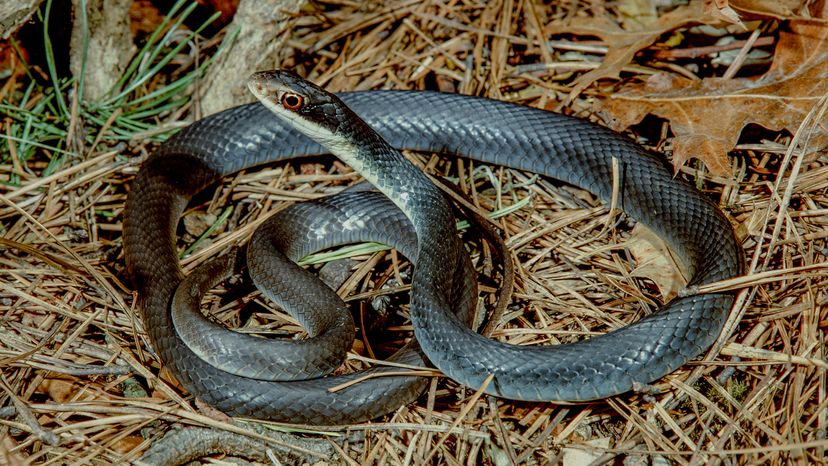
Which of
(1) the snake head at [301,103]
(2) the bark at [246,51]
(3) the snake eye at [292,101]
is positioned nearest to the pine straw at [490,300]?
(2) the bark at [246,51]

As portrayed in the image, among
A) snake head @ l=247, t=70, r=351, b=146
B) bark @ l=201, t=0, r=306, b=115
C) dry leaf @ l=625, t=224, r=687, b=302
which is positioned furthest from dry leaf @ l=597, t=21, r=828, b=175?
bark @ l=201, t=0, r=306, b=115

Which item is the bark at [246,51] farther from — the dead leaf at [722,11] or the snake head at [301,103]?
the dead leaf at [722,11]

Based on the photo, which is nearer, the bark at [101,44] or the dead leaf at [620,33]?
the dead leaf at [620,33]

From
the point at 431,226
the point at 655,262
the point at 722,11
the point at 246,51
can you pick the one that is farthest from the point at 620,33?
the point at 246,51

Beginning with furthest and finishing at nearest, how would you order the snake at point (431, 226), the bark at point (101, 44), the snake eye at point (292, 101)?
the bark at point (101, 44) → the snake eye at point (292, 101) → the snake at point (431, 226)

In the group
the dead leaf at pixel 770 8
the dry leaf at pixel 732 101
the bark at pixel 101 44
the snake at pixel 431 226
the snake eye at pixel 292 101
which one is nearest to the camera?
the snake at pixel 431 226

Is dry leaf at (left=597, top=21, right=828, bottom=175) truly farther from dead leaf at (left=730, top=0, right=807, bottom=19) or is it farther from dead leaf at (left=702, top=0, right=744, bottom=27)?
Result: dead leaf at (left=702, top=0, right=744, bottom=27)

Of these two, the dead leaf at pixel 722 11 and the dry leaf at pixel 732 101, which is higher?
the dead leaf at pixel 722 11

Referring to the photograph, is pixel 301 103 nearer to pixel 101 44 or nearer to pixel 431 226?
pixel 431 226
